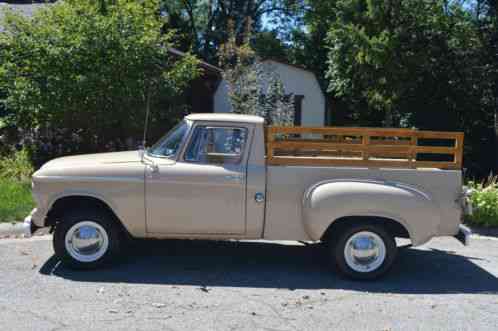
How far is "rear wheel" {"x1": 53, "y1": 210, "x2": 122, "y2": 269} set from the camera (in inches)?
230

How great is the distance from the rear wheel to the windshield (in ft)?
2.96

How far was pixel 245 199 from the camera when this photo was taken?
5.84 metres

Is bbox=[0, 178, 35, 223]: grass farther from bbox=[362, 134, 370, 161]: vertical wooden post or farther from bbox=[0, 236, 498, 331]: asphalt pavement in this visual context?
bbox=[362, 134, 370, 161]: vertical wooden post

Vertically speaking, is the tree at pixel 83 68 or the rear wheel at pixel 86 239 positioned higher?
the tree at pixel 83 68

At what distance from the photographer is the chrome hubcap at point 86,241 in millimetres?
5855

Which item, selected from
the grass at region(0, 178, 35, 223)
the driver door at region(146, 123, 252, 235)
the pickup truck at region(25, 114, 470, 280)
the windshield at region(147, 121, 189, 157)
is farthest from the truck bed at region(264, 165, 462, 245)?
the grass at region(0, 178, 35, 223)

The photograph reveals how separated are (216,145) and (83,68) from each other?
6.32 metres

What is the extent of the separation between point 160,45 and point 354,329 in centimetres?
913

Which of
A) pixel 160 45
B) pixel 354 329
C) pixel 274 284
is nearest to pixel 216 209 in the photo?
pixel 274 284

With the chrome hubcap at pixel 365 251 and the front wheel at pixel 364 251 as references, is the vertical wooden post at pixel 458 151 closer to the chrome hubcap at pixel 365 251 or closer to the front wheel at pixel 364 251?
the front wheel at pixel 364 251

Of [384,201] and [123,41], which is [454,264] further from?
[123,41]

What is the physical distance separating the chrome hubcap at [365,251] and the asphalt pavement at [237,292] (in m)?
0.19

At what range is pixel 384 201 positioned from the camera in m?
5.68

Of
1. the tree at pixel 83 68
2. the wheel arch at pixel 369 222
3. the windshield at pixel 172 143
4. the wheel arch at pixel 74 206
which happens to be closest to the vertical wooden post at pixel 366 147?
the wheel arch at pixel 369 222
